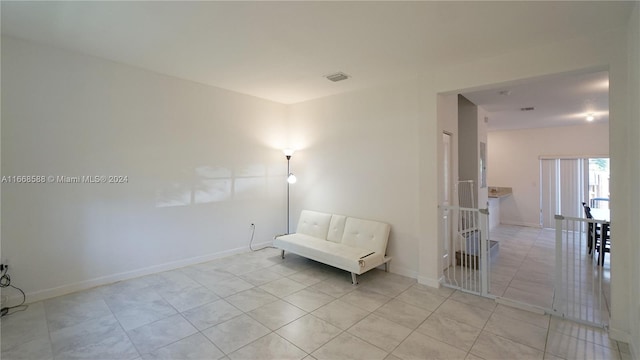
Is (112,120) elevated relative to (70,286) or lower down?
elevated

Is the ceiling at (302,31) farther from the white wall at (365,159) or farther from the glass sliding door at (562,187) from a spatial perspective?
the glass sliding door at (562,187)

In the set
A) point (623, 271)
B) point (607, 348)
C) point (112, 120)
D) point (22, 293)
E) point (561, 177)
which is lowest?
point (607, 348)

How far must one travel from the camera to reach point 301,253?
14.1 ft

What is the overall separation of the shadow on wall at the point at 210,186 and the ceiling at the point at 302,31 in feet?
5.10

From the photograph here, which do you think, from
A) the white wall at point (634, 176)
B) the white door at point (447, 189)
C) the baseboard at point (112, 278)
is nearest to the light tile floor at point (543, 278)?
the white door at point (447, 189)

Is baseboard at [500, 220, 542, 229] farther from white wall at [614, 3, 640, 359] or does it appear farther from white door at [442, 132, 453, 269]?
white wall at [614, 3, 640, 359]

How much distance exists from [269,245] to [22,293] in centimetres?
327

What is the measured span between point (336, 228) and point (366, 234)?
567 millimetres

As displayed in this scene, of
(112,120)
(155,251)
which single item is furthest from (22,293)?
(112,120)

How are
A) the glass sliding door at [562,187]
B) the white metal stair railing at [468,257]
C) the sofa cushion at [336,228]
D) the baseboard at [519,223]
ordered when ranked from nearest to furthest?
the white metal stair railing at [468,257], the sofa cushion at [336,228], the glass sliding door at [562,187], the baseboard at [519,223]

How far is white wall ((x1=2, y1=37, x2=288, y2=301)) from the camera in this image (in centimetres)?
305

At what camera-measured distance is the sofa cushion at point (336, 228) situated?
14.9 ft

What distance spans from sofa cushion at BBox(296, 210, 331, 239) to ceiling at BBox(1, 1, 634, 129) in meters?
2.33

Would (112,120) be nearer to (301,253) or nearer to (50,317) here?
(50,317)
